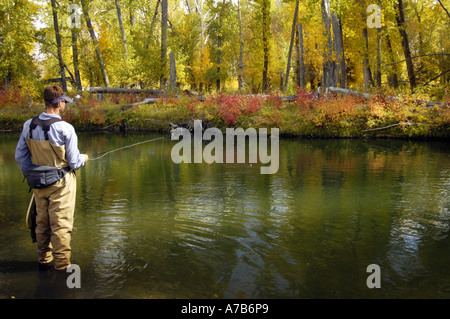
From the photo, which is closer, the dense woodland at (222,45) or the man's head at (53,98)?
the man's head at (53,98)

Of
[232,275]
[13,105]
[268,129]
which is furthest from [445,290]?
[13,105]

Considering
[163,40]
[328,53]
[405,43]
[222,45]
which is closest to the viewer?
[328,53]

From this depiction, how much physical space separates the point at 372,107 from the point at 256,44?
1517 cm

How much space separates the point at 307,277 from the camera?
485 centimetres

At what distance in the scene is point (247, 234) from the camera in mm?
6371

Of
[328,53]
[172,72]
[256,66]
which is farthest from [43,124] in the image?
[256,66]

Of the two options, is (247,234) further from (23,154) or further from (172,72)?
(172,72)

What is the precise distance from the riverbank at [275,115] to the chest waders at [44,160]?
54.5ft

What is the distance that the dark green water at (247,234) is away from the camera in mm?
4656

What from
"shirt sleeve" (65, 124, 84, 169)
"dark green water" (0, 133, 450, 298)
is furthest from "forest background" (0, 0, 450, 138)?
"shirt sleeve" (65, 124, 84, 169)

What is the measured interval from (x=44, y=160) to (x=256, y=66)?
99.1ft

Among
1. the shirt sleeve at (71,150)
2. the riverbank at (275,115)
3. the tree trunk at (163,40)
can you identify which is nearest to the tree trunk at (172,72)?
the tree trunk at (163,40)

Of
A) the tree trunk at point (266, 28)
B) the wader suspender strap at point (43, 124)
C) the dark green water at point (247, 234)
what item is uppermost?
the tree trunk at point (266, 28)

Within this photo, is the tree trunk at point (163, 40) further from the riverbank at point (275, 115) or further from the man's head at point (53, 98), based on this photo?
the man's head at point (53, 98)
